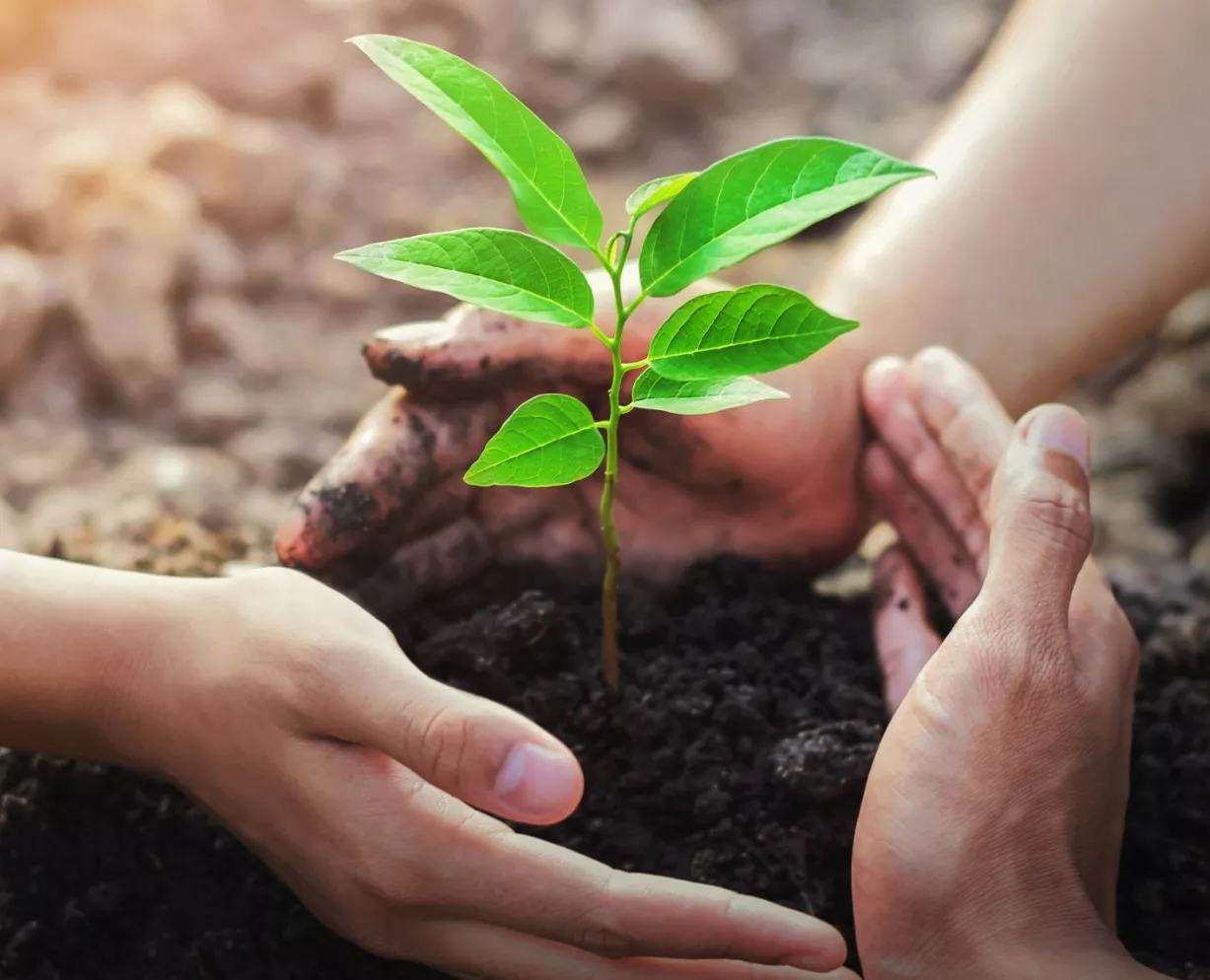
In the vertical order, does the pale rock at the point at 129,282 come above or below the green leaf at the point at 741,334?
below

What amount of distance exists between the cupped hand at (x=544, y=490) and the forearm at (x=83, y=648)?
13cm

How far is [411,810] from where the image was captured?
2.45 feet

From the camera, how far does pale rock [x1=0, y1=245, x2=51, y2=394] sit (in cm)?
163

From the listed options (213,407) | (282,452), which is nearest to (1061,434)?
(282,452)

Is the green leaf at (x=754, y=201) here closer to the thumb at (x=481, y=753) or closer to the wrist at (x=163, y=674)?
the thumb at (x=481, y=753)

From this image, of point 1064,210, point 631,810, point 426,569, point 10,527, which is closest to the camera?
point 631,810

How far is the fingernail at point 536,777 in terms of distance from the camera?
68 cm

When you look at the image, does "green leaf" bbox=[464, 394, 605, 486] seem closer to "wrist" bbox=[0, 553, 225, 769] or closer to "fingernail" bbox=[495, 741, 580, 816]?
"fingernail" bbox=[495, 741, 580, 816]

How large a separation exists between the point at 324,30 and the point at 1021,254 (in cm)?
141

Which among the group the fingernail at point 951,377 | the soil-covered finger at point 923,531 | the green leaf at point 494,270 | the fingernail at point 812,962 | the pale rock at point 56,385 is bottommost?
the pale rock at point 56,385

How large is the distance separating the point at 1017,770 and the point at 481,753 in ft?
1.24

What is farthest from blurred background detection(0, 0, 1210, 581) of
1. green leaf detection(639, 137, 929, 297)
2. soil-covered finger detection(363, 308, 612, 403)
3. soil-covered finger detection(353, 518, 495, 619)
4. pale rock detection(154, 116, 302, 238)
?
green leaf detection(639, 137, 929, 297)

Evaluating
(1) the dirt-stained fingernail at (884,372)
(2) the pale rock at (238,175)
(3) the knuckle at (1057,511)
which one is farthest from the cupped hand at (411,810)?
(2) the pale rock at (238,175)

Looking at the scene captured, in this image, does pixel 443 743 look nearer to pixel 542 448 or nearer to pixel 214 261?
pixel 542 448
